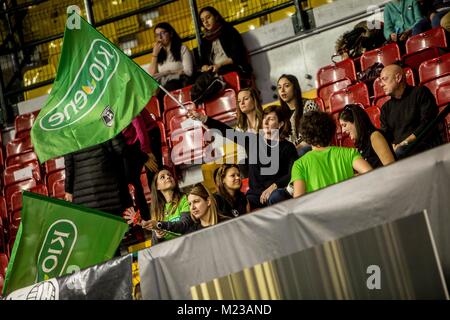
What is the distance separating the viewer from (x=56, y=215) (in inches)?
250

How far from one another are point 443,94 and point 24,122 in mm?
5187

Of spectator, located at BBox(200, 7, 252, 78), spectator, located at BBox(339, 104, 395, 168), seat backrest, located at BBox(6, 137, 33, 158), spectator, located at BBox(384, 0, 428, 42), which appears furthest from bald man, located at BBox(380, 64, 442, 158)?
seat backrest, located at BBox(6, 137, 33, 158)

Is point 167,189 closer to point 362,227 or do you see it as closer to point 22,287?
point 22,287

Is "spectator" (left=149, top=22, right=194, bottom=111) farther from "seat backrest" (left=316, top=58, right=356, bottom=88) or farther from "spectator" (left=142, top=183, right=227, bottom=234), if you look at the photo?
"spectator" (left=142, top=183, right=227, bottom=234)

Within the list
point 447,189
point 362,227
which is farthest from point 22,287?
point 447,189

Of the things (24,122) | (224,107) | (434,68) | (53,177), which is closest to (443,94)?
(434,68)

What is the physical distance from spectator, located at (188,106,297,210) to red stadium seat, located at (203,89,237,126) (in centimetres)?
227

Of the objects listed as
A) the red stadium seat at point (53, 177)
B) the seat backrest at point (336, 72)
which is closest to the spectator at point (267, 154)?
the seat backrest at point (336, 72)

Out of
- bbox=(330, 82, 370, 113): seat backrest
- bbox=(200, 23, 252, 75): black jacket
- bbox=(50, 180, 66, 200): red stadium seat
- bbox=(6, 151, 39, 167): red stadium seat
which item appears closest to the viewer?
bbox=(330, 82, 370, 113): seat backrest

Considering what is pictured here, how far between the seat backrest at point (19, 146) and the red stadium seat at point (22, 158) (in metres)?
0.05

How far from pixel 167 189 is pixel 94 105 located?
903mm

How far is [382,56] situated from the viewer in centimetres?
957

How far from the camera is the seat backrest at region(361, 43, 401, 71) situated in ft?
31.1

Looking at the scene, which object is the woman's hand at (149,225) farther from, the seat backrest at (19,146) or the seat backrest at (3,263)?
the seat backrest at (19,146)
